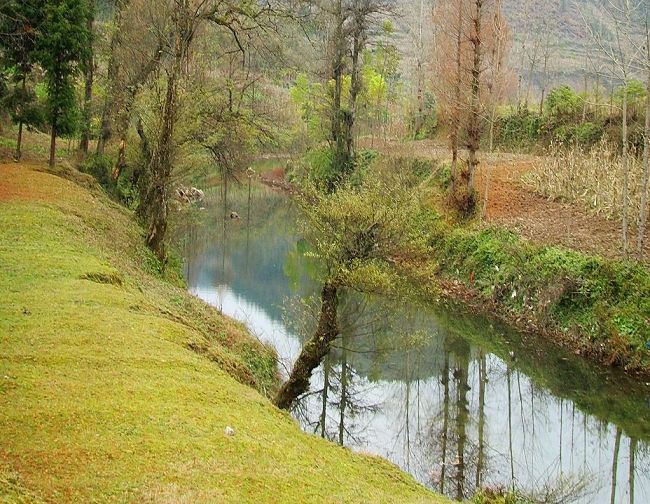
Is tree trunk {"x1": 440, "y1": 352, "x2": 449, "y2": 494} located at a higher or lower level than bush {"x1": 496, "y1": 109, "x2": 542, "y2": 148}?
lower

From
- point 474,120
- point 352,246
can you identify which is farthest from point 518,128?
point 352,246

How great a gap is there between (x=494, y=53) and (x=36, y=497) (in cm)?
2421

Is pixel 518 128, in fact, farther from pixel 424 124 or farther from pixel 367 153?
pixel 367 153

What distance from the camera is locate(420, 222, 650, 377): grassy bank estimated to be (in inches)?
680

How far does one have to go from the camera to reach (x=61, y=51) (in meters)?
26.5

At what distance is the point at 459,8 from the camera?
89.3ft

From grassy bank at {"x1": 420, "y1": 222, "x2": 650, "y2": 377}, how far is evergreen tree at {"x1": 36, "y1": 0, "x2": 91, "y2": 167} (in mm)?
16494

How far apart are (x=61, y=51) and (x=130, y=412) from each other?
896 inches

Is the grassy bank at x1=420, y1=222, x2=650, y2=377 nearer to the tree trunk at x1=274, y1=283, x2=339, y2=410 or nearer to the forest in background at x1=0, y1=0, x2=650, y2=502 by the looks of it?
the forest in background at x1=0, y1=0, x2=650, y2=502

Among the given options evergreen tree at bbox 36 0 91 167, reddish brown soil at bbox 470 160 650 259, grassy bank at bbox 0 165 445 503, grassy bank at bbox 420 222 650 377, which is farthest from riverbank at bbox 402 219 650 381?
evergreen tree at bbox 36 0 91 167

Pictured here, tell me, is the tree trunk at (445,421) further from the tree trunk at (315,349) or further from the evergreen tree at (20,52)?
the evergreen tree at (20,52)

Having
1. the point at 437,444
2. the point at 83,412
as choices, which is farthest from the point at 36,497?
the point at 437,444

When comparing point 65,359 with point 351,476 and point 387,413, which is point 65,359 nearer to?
point 351,476

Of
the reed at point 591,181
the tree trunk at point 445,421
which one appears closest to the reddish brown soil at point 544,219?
the reed at point 591,181
